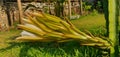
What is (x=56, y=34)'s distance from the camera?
231 cm

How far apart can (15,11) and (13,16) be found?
Answer: 23 cm

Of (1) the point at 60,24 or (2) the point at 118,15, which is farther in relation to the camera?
(2) the point at 118,15

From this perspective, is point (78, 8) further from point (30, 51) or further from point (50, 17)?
point (50, 17)

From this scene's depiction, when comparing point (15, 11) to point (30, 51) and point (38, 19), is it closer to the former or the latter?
point (30, 51)

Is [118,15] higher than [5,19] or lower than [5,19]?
higher

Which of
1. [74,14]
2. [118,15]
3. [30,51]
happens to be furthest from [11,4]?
[118,15]

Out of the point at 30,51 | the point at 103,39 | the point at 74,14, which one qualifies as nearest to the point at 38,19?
the point at 103,39

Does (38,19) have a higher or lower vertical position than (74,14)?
higher

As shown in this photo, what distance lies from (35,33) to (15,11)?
35.1 ft

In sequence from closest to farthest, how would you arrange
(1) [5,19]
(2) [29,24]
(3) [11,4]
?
(2) [29,24] → (1) [5,19] → (3) [11,4]

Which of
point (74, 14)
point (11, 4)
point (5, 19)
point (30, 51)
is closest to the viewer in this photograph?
point (30, 51)

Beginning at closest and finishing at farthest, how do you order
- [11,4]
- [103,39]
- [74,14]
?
[103,39]
[11,4]
[74,14]

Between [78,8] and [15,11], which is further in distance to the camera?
[78,8]

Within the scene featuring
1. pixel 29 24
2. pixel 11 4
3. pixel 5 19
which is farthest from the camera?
pixel 11 4
